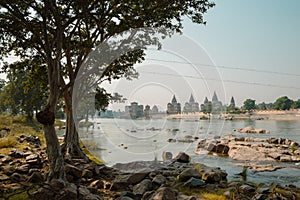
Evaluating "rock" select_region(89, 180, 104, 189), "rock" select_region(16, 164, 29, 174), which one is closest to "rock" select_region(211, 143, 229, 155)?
"rock" select_region(89, 180, 104, 189)

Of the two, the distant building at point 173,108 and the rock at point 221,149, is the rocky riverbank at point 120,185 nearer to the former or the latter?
the distant building at point 173,108

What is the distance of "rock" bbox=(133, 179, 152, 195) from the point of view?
7.46 meters

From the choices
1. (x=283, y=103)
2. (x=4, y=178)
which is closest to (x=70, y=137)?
(x=4, y=178)

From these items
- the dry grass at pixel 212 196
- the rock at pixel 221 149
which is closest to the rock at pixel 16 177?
the dry grass at pixel 212 196

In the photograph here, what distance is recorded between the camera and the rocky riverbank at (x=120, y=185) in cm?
650

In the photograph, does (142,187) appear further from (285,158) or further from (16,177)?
(285,158)

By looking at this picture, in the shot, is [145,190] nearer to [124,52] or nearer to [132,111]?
[132,111]

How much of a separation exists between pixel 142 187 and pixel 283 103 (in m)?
93.0

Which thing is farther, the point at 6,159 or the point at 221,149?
the point at 221,149

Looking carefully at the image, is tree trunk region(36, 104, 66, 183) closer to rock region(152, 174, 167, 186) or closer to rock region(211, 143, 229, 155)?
rock region(152, 174, 167, 186)

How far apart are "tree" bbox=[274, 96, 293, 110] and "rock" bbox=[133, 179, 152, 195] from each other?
A: 90431 mm

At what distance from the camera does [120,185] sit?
8086mm

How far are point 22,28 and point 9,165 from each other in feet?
14.4

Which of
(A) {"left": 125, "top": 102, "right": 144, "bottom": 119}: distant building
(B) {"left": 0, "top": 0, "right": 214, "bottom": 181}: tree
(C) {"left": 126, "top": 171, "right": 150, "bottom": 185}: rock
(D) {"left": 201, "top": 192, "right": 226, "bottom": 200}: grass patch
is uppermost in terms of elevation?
(B) {"left": 0, "top": 0, "right": 214, "bottom": 181}: tree
